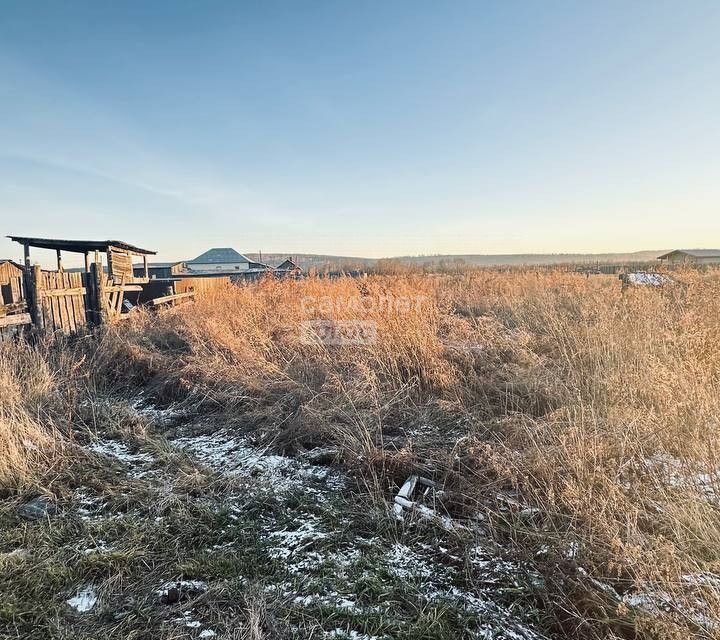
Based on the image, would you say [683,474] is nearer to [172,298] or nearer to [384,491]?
[384,491]

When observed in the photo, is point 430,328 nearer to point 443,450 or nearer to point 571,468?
point 443,450

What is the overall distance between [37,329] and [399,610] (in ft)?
20.8

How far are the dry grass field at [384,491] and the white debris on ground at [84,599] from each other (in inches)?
0.5

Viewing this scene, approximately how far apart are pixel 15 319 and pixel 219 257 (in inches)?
2059

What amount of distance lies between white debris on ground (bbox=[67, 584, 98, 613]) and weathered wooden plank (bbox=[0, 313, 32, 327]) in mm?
4806

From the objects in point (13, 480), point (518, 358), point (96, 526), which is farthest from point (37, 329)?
point (518, 358)

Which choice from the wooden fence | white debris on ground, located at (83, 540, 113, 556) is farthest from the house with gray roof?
white debris on ground, located at (83, 540, 113, 556)

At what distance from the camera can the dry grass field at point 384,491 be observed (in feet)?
4.94

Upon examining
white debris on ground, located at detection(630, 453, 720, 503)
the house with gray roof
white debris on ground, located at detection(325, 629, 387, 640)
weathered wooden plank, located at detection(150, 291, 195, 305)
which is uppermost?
the house with gray roof

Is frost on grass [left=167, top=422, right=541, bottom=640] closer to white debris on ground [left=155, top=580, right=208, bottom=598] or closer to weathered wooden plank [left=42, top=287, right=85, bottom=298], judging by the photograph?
white debris on ground [left=155, top=580, right=208, bottom=598]

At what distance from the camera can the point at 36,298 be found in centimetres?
541

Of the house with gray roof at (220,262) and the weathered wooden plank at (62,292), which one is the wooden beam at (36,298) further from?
the house with gray roof at (220,262)

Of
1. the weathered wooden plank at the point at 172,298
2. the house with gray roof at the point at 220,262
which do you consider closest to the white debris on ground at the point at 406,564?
the weathered wooden plank at the point at 172,298

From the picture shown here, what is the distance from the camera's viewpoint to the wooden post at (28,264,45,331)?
539cm
